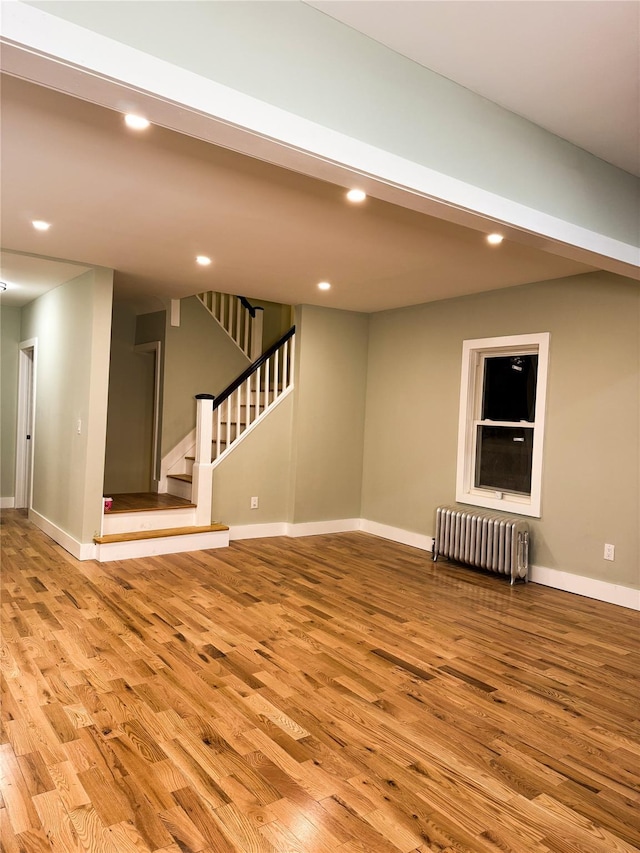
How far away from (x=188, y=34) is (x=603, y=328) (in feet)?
13.2

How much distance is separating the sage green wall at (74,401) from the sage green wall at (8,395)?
1.20 metres

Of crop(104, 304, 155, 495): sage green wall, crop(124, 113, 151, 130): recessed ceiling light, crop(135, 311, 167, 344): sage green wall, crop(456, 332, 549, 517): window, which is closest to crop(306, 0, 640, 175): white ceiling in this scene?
crop(124, 113, 151, 130): recessed ceiling light

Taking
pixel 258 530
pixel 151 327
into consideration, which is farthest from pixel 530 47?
pixel 151 327

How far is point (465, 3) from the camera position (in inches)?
83.0

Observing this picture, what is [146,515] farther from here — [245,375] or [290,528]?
[245,375]

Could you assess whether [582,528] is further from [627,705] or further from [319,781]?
[319,781]

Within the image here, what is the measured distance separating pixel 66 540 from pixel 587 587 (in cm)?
466

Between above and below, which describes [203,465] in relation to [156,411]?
below

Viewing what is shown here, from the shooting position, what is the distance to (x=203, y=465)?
20.3 ft

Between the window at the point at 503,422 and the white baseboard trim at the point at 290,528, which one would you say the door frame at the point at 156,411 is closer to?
the white baseboard trim at the point at 290,528

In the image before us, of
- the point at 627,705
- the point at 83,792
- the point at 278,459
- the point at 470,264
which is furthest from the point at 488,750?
the point at 278,459

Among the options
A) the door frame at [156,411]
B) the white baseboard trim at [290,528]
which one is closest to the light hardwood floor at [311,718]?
the white baseboard trim at [290,528]

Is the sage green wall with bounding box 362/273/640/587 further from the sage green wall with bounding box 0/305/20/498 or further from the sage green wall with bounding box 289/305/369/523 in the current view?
the sage green wall with bounding box 0/305/20/498

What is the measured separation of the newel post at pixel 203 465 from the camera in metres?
6.17
